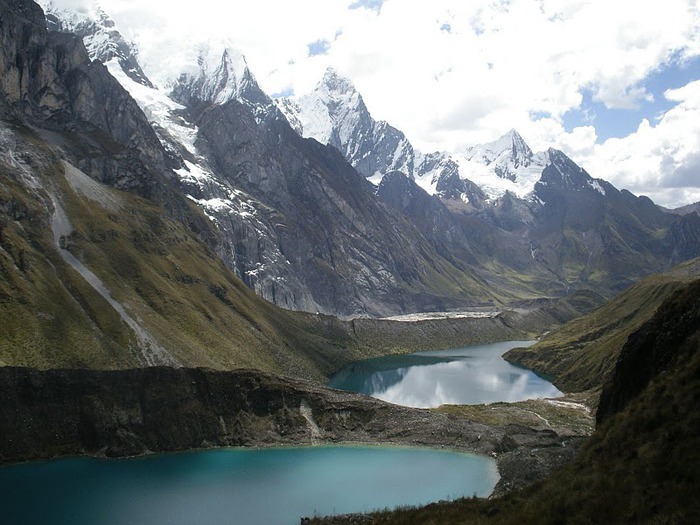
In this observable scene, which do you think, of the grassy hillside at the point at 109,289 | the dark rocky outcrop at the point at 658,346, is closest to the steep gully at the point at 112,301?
the grassy hillside at the point at 109,289

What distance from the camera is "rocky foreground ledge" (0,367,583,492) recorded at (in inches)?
3503

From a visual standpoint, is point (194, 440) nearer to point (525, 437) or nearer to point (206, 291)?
point (525, 437)

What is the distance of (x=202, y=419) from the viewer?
100 metres

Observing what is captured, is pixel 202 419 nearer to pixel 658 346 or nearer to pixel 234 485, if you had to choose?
pixel 234 485

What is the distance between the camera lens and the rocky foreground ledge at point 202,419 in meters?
89.0

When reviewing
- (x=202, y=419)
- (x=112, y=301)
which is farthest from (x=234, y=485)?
(x=112, y=301)

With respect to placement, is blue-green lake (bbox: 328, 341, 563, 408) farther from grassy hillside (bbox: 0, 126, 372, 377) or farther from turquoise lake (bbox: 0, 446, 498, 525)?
turquoise lake (bbox: 0, 446, 498, 525)

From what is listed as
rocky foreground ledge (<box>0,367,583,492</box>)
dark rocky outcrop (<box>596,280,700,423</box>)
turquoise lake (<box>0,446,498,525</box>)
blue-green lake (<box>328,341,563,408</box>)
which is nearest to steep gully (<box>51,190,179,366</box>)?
rocky foreground ledge (<box>0,367,583,492</box>)

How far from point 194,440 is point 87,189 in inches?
4375

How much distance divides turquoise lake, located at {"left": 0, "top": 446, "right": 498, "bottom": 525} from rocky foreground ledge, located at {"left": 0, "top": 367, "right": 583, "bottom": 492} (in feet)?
11.8

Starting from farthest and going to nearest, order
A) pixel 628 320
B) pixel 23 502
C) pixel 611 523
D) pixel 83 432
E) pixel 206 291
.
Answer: pixel 628 320 → pixel 206 291 → pixel 83 432 → pixel 23 502 → pixel 611 523

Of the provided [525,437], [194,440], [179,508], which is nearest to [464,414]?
[525,437]

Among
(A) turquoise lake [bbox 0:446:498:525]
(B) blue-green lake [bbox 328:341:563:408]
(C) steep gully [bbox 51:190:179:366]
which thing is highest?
(C) steep gully [bbox 51:190:179:366]

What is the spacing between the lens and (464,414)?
388 ft
